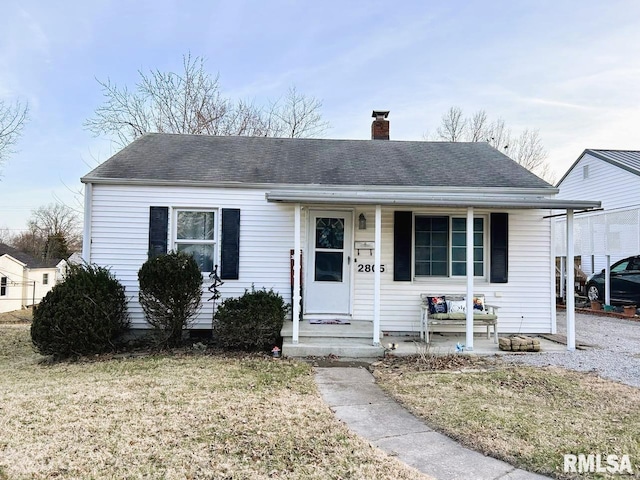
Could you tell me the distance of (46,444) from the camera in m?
3.25

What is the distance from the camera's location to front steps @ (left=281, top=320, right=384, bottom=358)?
21.4 feet

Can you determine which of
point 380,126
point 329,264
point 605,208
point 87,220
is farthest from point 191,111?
point 605,208

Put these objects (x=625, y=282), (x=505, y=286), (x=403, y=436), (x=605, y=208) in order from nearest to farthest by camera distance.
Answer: (x=403, y=436)
(x=505, y=286)
(x=625, y=282)
(x=605, y=208)

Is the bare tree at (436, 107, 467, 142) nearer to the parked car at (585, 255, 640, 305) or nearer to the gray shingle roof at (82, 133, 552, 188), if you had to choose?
the parked car at (585, 255, 640, 305)

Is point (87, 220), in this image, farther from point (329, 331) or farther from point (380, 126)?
point (380, 126)

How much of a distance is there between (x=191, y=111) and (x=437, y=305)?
17392 mm

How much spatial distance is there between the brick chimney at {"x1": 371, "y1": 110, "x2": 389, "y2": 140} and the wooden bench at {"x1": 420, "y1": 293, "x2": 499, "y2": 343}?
18.0 feet

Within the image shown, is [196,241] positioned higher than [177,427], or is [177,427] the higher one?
[196,241]

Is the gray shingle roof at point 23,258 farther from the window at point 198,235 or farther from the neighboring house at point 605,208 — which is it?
the neighboring house at point 605,208

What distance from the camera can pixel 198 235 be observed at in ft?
25.7

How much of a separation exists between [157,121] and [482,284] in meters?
17.5

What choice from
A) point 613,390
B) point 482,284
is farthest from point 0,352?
point 613,390

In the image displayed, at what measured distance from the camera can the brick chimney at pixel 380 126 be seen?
11.6 meters

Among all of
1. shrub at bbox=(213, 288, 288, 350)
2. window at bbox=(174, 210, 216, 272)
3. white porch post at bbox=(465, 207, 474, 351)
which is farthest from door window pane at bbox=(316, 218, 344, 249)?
white porch post at bbox=(465, 207, 474, 351)
